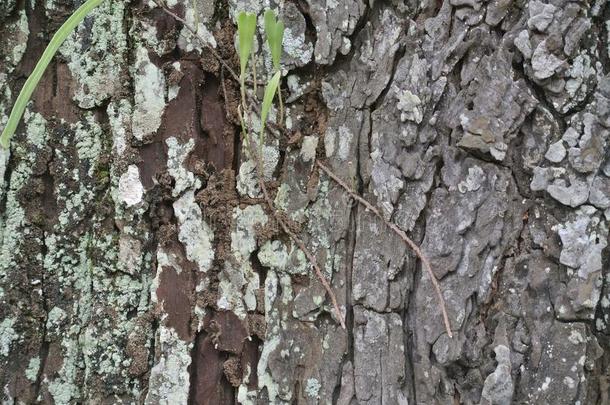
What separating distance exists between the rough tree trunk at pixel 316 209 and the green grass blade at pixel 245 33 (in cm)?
9

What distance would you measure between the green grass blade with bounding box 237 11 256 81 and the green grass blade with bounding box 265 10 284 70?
2 cm

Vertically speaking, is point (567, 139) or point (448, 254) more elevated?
point (567, 139)

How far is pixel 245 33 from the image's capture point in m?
1.07

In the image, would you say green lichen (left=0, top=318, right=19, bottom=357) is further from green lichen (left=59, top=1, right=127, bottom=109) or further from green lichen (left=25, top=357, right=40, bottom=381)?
green lichen (left=59, top=1, right=127, bottom=109)

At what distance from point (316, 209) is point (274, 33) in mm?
314

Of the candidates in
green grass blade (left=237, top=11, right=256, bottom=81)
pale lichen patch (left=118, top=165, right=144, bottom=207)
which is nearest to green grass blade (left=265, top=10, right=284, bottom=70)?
green grass blade (left=237, top=11, right=256, bottom=81)

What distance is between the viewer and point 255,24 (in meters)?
1.08

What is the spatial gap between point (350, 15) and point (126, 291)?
0.63m

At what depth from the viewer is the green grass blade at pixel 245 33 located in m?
1.06

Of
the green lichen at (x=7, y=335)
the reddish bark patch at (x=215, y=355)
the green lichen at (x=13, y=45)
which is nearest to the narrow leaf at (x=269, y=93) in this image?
the reddish bark patch at (x=215, y=355)

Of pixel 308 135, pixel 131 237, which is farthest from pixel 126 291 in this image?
pixel 308 135

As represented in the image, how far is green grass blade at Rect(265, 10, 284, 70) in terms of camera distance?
107 cm

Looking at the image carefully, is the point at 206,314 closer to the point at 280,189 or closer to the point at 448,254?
the point at 280,189

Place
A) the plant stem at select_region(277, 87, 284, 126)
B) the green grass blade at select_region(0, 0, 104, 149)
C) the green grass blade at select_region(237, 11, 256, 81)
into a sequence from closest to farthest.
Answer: the green grass blade at select_region(0, 0, 104, 149)
the green grass blade at select_region(237, 11, 256, 81)
the plant stem at select_region(277, 87, 284, 126)
